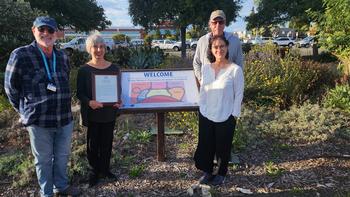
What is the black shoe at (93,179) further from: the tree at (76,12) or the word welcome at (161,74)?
the tree at (76,12)

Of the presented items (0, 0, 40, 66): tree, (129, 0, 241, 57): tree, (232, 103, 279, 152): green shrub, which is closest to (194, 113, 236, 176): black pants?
(232, 103, 279, 152): green shrub

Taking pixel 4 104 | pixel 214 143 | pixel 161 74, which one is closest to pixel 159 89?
pixel 161 74

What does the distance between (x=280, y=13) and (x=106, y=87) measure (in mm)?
23610

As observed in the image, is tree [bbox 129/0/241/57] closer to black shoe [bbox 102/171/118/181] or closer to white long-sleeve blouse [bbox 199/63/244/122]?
black shoe [bbox 102/171/118/181]

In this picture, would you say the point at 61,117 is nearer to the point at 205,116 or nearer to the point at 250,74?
the point at 205,116

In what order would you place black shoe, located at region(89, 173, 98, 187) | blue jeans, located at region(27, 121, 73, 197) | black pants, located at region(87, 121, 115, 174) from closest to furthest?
blue jeans, located at region(27, 121, 73, 197) → black pants, located at region(87, 121, 115, 174) → black shoe, located at region(89, 173, 98, 187)

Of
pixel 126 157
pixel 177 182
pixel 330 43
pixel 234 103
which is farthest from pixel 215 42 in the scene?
pixel 330 43

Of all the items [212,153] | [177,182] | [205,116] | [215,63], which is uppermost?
[215,63]

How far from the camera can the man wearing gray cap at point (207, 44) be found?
4.88 metres

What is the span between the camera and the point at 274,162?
574 cm

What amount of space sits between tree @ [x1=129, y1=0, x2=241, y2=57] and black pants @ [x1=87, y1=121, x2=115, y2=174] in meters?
22.3

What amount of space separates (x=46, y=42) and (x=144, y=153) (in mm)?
2439

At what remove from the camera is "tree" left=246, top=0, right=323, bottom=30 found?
80.1 feet

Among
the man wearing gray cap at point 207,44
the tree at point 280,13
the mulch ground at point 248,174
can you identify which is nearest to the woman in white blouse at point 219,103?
the man wearing gray cap at point 207,44
